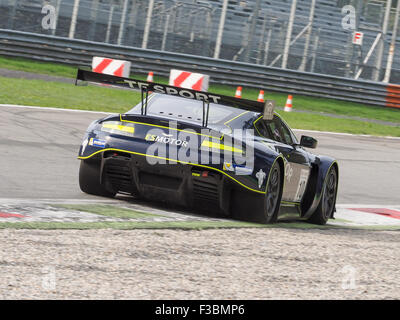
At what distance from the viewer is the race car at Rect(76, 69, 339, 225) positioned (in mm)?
8523

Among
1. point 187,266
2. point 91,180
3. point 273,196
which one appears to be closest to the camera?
point 187,266

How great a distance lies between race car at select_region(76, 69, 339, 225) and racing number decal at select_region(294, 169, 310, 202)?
0.48 metres

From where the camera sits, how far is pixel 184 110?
9.16 metres

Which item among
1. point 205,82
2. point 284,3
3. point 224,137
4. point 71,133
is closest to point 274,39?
point 284,3

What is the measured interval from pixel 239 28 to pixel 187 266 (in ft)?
77.3

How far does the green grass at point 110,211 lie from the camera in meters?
8.20

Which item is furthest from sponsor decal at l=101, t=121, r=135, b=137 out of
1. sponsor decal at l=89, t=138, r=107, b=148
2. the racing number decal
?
the racing number decal

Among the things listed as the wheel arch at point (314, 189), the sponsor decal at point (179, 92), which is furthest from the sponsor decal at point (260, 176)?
the wheel arch at point (314, 189)

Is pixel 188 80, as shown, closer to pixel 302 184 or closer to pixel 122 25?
pixel 122 25

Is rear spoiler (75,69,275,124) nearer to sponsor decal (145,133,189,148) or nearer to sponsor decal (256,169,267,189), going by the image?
sponsor decal (145,133,189,148)

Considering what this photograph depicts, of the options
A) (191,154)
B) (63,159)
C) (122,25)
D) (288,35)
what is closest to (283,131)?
(191,154)

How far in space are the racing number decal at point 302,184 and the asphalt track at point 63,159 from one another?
2.24 metres
